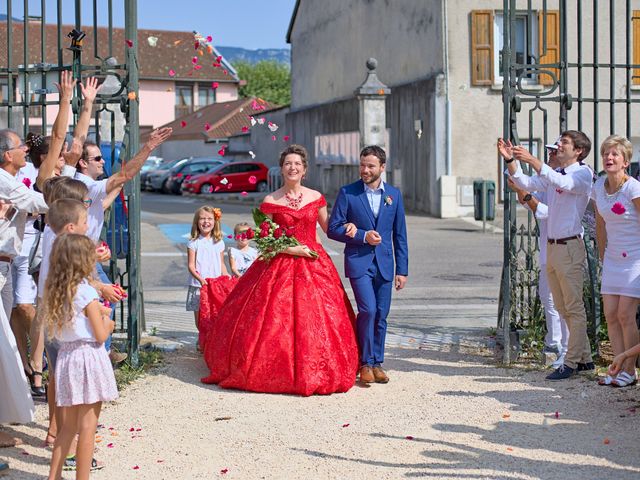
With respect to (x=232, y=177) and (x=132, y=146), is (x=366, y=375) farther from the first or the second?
(x=232, y=177)

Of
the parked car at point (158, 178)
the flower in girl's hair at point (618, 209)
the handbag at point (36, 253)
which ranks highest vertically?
the parked car at point (158, 178)

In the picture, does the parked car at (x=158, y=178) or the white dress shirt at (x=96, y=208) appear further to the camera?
the parked car at (x=158, y=178)

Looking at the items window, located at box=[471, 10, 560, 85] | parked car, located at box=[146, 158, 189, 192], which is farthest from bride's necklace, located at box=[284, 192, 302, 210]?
parked car, located at box=[146, 158, 189, 192]

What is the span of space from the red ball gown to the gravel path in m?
0.15

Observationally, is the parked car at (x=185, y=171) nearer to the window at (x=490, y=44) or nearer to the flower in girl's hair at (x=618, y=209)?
the window at (x=490, y=44)

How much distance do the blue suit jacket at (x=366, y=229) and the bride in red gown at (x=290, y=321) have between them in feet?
0.62

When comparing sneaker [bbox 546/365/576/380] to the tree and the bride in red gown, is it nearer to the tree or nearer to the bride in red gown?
the bride in red gown

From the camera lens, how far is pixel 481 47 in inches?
1029

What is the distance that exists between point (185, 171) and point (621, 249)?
3722 cm

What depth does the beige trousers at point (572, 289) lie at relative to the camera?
809 cm

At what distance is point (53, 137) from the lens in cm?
712

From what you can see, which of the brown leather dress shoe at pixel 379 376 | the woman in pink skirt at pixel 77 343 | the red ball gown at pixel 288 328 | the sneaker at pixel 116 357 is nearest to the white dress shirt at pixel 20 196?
the woman in pink skirt at pixel 77 343

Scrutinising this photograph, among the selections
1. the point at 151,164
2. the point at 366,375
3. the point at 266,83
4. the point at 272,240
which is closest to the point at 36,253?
the point at 272,240

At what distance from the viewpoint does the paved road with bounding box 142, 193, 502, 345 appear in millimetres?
10836
